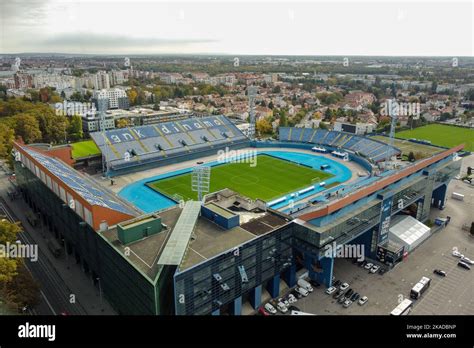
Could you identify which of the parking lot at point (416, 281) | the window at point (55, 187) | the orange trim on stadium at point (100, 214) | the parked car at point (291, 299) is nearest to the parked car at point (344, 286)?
the parking lot at point (416, 281)

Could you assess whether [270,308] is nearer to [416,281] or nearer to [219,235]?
[219,235]

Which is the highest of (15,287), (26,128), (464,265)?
(26,128)

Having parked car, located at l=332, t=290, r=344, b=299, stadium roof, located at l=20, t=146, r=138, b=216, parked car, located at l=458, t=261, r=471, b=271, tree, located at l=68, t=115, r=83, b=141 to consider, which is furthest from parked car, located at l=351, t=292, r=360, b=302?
tree, located at l=68, t=115, r=83, b=141

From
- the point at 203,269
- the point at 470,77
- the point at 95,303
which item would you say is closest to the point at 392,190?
the point at 203,269

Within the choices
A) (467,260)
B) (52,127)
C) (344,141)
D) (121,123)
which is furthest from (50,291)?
(121,123)

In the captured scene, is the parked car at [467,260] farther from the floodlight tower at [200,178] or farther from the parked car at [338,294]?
the floodlight tower at [200,178]

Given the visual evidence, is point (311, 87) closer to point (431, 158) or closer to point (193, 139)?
point (193, 139)
